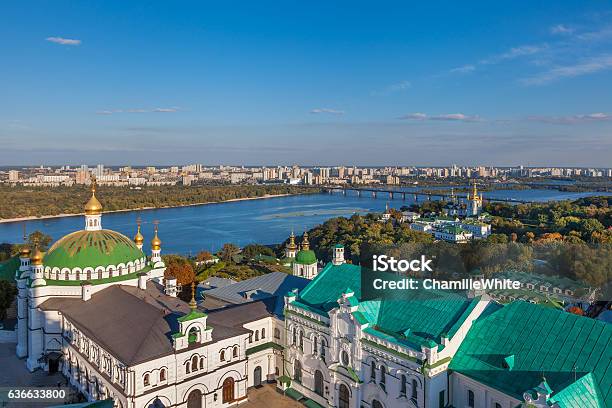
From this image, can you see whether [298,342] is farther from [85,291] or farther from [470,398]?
[85,291]

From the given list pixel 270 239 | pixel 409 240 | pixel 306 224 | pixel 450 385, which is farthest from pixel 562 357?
pixel 306 224

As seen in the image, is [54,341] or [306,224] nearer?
[54,341]

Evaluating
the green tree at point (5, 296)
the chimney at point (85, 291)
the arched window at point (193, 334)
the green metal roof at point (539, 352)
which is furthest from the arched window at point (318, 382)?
the green tree at point (5, 296)

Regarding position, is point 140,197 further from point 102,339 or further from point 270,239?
point 102,339

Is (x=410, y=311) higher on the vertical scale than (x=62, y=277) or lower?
higher

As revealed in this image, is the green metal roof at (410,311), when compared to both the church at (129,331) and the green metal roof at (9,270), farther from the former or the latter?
the green metal roof at (9,270)

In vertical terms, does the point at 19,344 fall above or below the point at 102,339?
below

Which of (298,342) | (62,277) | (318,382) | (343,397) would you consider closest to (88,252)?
(62,277)

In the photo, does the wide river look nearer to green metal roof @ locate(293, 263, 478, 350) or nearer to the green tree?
the green tree
